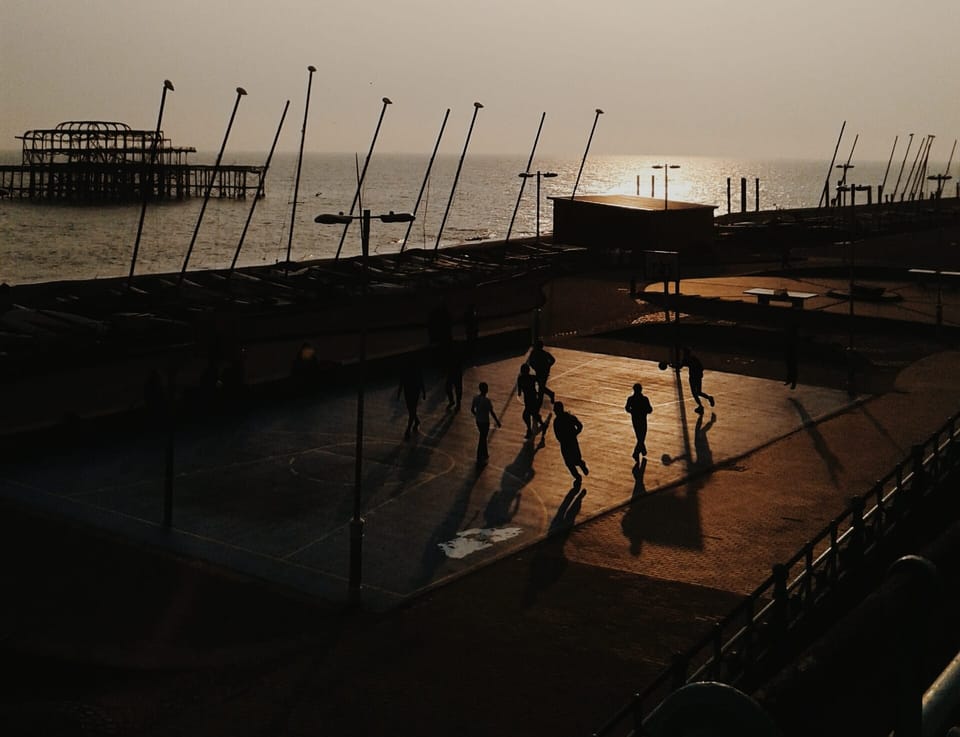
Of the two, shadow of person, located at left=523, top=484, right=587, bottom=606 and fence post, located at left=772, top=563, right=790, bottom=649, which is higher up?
fence post, located at left=772, top=563, right=790, bottom=649

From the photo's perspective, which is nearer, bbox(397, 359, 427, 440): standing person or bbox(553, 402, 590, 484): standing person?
bbox(553, 402, 590, 484): standing person

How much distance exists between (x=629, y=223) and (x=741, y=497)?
4792cm

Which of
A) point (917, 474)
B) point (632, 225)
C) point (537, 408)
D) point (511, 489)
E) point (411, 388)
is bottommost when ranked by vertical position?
point (511, 489)

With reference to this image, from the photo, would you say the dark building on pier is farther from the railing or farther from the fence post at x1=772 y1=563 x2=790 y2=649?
the fence post at x1=772 y1=563 x2=790 y2=649

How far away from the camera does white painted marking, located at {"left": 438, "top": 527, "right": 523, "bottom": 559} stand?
16.4 meters

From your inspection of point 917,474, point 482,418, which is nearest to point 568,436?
point 482,418

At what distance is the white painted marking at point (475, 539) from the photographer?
16406 millimetres

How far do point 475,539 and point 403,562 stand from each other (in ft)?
4.80

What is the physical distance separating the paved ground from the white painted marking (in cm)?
5

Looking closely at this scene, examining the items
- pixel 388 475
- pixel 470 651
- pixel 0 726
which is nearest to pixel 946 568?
pixel 470 651

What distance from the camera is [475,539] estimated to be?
16953 millimetres

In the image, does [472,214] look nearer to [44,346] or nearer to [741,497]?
[44,346]

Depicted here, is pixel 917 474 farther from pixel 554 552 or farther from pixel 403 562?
pixel 403 562

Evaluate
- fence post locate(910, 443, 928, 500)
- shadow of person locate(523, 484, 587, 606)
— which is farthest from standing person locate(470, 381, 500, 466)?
fence post locate(910, 443, 928, 500)
